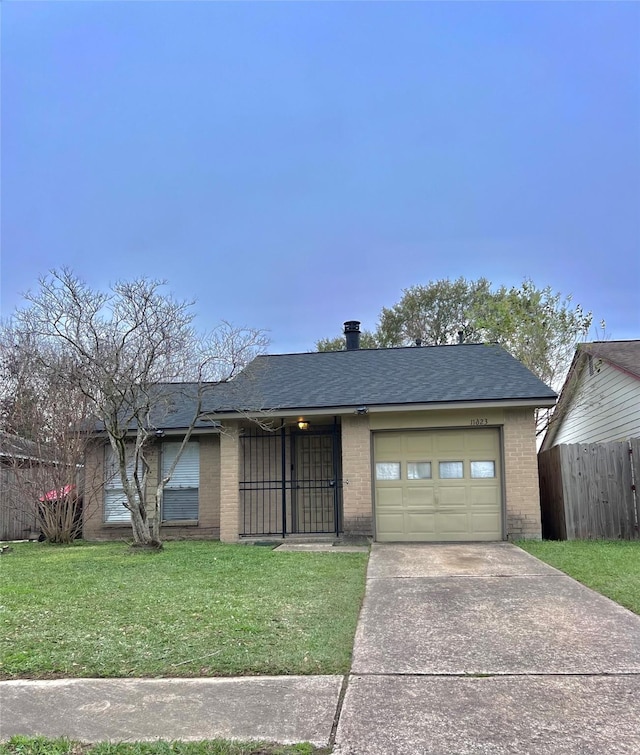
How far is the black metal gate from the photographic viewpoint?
12.4 m

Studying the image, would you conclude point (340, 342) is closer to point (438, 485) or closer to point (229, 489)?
point (229, 489)

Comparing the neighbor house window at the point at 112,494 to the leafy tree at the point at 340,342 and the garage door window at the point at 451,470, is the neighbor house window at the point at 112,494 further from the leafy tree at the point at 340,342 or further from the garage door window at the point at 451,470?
the leafy tree at the point at 340,342

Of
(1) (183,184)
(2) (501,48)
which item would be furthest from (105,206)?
(2) (501,48)

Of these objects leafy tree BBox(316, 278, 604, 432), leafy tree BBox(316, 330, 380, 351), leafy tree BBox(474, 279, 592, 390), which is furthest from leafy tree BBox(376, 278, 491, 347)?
leafy tree BBox(474, 279, 592, 390)

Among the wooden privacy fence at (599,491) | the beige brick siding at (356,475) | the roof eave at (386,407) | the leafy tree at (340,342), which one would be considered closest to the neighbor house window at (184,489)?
the roof eave at (386,407)

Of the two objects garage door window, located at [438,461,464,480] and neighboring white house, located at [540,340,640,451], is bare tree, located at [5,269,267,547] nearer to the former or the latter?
garage door window, located at [438,461,464,480]

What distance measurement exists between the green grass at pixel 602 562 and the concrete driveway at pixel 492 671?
0.21 m

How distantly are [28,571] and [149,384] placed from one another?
3.33 m

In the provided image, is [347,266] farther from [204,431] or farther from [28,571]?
[28,571]

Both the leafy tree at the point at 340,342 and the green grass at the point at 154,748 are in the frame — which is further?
the leafy tree at the point at 340,342

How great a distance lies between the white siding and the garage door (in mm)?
4197

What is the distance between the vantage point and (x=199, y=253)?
18750mm

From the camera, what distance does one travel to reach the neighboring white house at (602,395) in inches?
518

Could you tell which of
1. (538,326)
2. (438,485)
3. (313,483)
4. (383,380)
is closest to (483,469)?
Result: (438,485)
